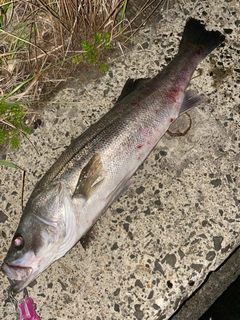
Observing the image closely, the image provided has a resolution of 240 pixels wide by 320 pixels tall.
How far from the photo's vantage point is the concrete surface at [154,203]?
3062 millimetres

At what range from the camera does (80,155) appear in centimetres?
289

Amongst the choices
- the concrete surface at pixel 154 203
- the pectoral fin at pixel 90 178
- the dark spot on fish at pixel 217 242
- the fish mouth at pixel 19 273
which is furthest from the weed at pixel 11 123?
the dark spot on fish at pixel 217 242

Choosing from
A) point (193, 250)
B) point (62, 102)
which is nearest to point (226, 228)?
point (193, 250)

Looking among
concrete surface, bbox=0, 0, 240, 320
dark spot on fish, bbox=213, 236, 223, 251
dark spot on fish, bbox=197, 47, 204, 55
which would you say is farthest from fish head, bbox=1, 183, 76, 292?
dark spot on fish, bbox=197, 47, 204, 55

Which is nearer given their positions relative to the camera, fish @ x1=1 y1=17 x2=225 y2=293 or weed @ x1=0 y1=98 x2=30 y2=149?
fish @ x1=1 y1=17 x2=225 y2=293

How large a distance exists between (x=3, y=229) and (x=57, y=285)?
72 centimetres

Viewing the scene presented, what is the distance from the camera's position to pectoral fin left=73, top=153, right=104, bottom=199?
279cm

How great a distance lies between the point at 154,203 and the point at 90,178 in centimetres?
74

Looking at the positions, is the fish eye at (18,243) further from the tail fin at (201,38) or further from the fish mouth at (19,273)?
the tail fin at (201,38)

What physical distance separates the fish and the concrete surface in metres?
0.35

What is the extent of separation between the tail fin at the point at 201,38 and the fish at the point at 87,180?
21.1 inches

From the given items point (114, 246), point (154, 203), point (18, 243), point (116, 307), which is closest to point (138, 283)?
point (116, 307)

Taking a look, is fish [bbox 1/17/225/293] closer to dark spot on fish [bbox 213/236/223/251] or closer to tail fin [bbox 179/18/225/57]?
tail fin [bbox 179/18/225/57]

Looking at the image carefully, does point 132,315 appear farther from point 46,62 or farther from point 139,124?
point 46,62
